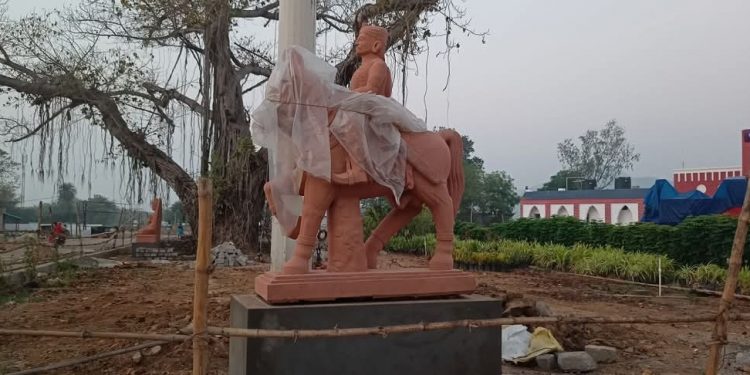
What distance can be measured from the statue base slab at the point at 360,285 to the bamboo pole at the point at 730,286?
1306 mm

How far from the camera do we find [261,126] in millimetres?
3580

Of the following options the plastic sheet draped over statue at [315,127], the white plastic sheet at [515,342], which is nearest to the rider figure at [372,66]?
the plastic sheet draped over statue at [315,127]

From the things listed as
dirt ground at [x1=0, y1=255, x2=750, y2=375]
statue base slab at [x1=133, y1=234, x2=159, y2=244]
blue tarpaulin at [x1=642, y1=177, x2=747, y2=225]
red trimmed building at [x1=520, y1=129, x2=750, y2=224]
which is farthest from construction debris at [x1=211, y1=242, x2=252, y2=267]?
red trimmed building at [x1=520, y1=129, x2=750, y2=224]

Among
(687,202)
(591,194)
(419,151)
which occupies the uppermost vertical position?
(591,194)

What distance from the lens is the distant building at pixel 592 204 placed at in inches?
1057

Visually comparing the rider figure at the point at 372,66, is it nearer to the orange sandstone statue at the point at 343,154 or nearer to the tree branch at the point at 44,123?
the orange sandstone statue at the point at 343,154

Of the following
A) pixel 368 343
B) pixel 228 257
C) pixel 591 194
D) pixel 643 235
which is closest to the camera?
pixel 368 343

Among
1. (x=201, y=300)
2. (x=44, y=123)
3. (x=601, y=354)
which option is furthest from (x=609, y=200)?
(x=201, y=300)

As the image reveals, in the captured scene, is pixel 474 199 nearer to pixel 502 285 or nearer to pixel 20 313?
pixel 502 285

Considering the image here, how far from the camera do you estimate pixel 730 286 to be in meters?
2.89

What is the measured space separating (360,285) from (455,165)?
3.53 ft

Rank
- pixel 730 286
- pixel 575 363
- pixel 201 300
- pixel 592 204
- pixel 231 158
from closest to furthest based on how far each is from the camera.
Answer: pixel 201 300 < pixel 730 286 < pixel 575 363 < pixel 231 158 < pixel 592 204

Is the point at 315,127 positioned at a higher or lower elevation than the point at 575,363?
higher

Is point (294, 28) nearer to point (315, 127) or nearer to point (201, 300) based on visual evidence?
point (315, 127)
